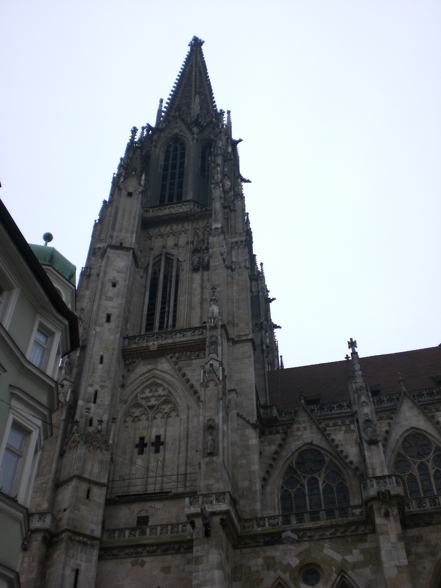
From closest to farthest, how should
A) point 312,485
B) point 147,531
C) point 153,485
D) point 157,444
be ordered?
point 147,531, point 153,485, point 312,485, point 157,444

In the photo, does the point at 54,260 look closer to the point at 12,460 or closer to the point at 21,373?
the point at 21,373

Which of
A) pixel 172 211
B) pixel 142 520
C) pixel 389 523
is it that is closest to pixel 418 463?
pixel 389 523

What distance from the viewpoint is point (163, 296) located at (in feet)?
90.7

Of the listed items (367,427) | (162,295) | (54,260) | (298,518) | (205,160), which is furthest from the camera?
(205,160)

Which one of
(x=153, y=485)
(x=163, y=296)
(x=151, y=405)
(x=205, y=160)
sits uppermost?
(x=205, y=160)

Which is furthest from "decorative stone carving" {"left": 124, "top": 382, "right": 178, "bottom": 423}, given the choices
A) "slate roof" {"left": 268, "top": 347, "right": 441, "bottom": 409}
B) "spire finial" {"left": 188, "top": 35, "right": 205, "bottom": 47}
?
"spire finial" {"left": 188, "top": 35, "right": 205, "bottom": 47}

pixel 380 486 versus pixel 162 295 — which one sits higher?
pixel 162 295

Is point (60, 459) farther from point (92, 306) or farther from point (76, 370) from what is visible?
point (92, 306)

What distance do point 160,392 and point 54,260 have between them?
902cm

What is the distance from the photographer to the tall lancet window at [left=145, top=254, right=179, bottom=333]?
26344 millimetres

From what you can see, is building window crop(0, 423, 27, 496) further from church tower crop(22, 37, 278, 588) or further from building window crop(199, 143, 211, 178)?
building window crop(199, 143, 211, 178)

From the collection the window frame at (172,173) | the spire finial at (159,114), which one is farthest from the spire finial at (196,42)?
the window frame at (172,173)

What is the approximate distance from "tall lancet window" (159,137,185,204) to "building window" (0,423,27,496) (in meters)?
22.4

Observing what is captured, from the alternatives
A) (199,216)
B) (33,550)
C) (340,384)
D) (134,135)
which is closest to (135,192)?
(199,216)
